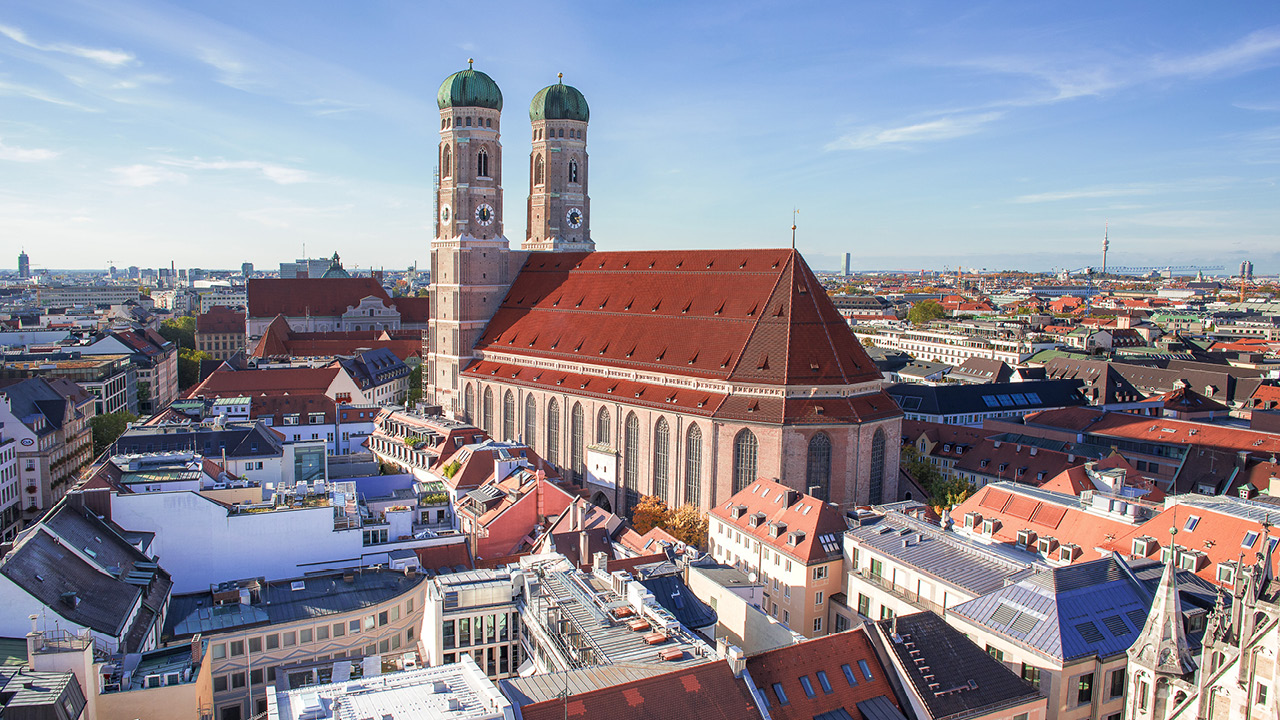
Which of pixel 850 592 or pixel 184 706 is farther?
pixel 850 592

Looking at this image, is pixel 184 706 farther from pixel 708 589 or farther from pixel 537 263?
pixel 537 263

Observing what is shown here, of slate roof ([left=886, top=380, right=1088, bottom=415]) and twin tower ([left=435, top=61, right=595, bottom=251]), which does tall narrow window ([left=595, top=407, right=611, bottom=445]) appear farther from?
slate roof ([left=886, top=380, right=1088, bottom=415])

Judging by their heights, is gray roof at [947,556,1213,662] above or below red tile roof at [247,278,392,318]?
below

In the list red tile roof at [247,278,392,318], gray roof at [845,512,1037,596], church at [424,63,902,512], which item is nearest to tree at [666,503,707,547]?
church at [424,63,902,512]

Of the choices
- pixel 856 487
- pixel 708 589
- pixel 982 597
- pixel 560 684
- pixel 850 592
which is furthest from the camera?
pixel 856 487

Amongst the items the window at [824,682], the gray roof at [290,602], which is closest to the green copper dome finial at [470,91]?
the gray roof at [290,602]

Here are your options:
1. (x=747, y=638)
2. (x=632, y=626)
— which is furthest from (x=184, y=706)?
(x=747, y=638)
